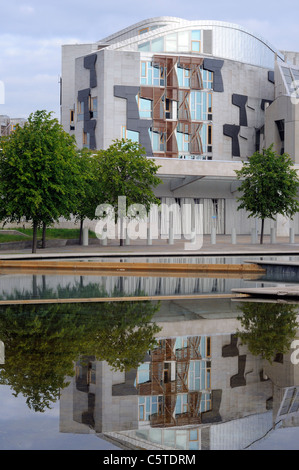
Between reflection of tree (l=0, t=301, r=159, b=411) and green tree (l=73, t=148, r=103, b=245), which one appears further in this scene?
green tree (l=73, t=148, r=103, b=245)

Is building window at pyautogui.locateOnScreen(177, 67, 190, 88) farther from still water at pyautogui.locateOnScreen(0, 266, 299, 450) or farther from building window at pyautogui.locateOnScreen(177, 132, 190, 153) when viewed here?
still water at pyautogui.locateOnScreen(0, 266, 299, 450)

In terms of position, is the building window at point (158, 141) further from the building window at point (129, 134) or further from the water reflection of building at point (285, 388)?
the water reflection of building at point (285, 388)

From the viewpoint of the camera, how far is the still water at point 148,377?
5164 mm

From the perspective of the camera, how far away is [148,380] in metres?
6.78

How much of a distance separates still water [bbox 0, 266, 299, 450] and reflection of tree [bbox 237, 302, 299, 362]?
2 centimetres

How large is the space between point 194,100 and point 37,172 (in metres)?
36.5

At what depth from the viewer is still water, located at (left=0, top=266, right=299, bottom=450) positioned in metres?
5.16

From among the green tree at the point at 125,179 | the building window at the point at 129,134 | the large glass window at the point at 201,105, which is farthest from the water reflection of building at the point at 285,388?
the large glass window at the point at 201,105

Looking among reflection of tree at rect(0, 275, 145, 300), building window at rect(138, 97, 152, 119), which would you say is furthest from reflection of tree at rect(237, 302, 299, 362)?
building window at rect(138, 97, 152, 119)

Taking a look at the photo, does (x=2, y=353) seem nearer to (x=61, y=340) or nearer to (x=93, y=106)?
(x=61, y=340)

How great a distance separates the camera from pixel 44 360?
24.9ft

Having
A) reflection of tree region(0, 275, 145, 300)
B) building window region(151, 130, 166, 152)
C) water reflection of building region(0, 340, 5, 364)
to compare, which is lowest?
water reflection of building region(0, 340, 5, 364)

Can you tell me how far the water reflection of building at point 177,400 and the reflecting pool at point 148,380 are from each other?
0.03ft
